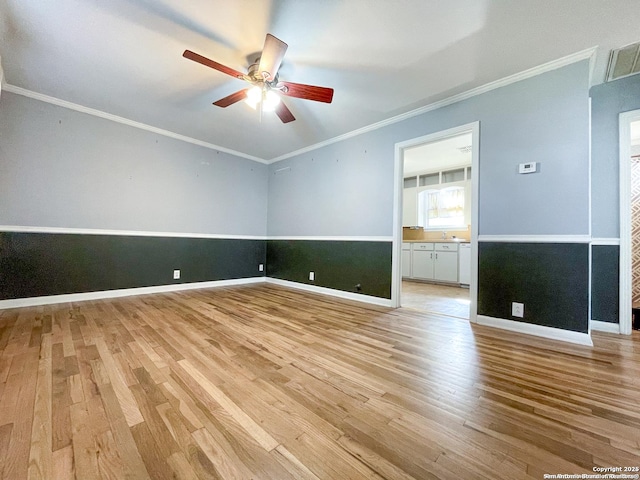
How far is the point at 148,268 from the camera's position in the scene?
3766mm

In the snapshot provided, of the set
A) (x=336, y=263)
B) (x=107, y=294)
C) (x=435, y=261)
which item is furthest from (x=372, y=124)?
(x=107, y=294)


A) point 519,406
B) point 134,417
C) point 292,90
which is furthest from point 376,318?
point 292,90

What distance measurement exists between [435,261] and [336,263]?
8.68ft

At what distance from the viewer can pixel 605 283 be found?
8.33ft

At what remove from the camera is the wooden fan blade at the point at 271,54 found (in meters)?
1.76

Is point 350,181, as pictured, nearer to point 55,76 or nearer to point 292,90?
point 292,90

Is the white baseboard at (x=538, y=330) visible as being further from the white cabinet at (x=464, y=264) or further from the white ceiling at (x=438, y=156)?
the white ceiling at (x=438, y=156)

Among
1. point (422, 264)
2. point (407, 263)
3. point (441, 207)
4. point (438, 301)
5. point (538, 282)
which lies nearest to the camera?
point (538, 282)

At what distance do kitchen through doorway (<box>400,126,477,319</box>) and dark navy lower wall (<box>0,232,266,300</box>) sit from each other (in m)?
3.42

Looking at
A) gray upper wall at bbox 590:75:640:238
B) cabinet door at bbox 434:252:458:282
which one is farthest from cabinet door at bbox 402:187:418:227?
gray upper wall at bbox 590:75:640:238

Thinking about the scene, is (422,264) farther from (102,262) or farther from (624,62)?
(102,262)

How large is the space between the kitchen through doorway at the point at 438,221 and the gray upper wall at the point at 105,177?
341 centimetres

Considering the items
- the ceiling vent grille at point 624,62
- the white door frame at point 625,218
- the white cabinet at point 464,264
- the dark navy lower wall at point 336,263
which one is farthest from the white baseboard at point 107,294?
the ceiling vent grille at point 624,62

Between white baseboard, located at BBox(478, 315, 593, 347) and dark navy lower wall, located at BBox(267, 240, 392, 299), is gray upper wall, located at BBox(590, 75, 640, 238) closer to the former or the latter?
white baseboard, located at BBox(478, 315, 593, 347)
